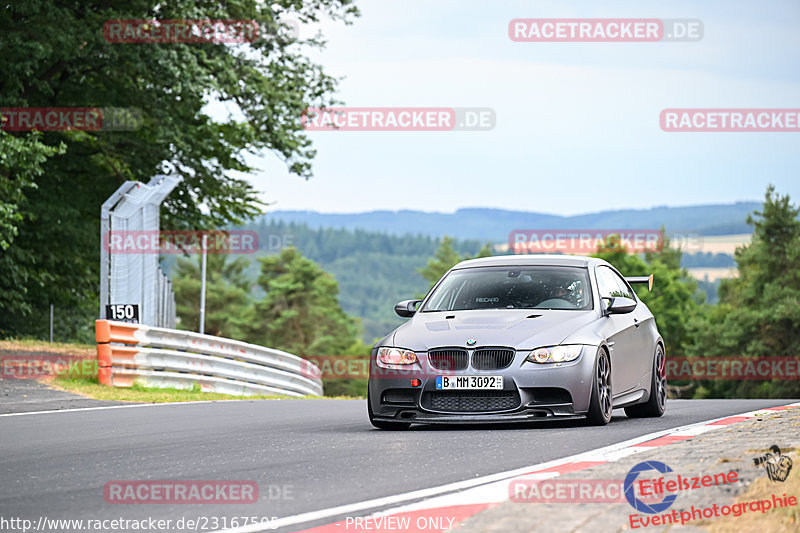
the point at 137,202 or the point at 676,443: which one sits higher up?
the point at 137,202

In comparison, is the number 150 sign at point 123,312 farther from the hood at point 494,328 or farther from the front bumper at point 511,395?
the front bumper at point 511,395

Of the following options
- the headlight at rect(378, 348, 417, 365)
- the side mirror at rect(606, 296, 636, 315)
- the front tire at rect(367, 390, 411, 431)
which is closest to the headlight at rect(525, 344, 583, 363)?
the headlight at rect(378, 348, 417, 365)

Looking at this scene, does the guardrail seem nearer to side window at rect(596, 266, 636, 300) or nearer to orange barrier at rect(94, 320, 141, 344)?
orange barrier at rect(94, 320, 141, 344)

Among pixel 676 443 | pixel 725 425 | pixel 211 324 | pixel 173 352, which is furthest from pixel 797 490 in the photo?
pixel 211 324

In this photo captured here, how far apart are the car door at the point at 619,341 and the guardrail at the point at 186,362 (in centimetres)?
→ 871

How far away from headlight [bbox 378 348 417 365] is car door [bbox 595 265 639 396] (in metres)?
1.79

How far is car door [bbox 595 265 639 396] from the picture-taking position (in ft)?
34.6

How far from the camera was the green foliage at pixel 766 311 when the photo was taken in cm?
6769

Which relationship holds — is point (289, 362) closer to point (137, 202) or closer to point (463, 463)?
point (137, 202)

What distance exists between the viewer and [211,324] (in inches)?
4604

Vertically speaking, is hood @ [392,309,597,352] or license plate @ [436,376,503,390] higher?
hood @ [392,309,597,352]

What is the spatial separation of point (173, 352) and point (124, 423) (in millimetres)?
7788
